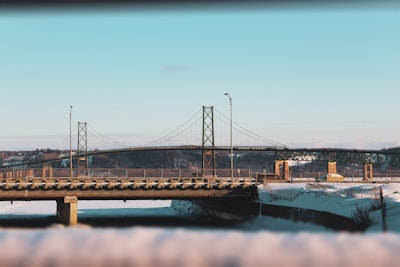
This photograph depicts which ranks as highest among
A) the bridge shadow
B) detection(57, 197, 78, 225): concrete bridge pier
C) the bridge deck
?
the bridge deck

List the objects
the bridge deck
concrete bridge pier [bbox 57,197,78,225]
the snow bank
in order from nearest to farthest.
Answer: the snow bank
the bridge deck
concrete bridge pier [bbox 57,197,78,225]

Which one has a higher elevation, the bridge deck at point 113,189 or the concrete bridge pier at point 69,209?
the bridge deck at point 113,189

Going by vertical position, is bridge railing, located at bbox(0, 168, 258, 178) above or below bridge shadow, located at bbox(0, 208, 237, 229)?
above

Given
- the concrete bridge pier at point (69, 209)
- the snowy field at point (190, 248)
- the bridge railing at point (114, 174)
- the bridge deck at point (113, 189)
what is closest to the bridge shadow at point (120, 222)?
the concrete bridge pier at point (69, 209)

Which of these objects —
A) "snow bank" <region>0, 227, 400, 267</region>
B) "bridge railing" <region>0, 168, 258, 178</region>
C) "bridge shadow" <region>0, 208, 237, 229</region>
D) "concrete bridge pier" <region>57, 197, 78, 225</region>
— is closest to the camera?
"snow bank" <region>0, 227, 400, 267</region>

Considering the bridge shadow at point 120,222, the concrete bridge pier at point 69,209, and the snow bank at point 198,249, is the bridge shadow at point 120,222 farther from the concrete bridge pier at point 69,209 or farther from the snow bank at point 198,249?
the snow bank at point 198,249

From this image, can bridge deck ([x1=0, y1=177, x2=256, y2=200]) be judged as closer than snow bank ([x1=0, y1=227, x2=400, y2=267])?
No

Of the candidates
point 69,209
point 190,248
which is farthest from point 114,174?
point 190,248

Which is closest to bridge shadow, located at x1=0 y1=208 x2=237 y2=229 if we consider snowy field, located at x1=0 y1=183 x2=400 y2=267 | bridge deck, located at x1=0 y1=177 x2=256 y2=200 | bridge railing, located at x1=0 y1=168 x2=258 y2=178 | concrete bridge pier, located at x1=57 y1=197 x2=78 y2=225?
concrete bridge pier, located at x1=57 y1=197 x2=78 y2=225

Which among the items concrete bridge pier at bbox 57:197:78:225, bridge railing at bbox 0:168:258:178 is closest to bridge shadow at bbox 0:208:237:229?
concrete bridge pier at bbox 57:197:78:225

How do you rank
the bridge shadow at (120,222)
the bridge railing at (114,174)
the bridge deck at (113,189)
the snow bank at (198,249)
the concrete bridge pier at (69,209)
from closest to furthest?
the snow bank at (198,249)
the bridge shadow at (120,222)
the bridge deck at (113,189)
the concrete bridge pier at (69,209)
the bridge railing at (114,174)

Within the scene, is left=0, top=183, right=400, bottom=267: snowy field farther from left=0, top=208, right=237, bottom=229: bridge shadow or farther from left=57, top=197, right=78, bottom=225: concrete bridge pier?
left=57, top=197, right=78, bottom=225: concrete bridge pier

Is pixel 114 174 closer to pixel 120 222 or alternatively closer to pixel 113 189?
pixel 120 222

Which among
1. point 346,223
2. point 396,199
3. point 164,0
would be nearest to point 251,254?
point 164,0
